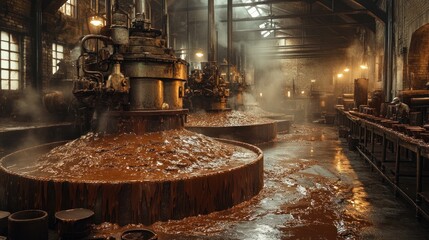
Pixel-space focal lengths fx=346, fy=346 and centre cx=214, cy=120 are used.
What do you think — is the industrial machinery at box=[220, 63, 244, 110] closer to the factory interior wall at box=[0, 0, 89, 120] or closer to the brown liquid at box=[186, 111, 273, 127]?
the brown liquid at box=[186, 111, 273, 127]

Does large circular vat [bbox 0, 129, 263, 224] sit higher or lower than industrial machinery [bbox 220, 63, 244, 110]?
lower

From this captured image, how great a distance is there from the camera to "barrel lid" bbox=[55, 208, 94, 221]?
135 inches

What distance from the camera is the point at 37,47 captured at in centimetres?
1120

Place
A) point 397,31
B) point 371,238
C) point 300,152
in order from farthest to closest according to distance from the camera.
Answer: point 397,31
point 300,152
point 371,238

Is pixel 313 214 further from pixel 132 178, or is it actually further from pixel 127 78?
pixel 127 78

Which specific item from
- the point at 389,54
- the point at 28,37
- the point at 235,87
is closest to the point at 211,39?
the point at 235,87

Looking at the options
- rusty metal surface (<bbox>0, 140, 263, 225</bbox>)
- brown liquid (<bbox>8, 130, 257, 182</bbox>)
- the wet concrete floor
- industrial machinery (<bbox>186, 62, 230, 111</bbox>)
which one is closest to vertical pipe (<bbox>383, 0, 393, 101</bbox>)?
industrial machinery (<bbox>186, 62, 230, 111</bbox>)

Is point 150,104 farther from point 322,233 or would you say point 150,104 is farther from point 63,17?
point 63,17

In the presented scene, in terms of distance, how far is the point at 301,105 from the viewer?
28.0 m

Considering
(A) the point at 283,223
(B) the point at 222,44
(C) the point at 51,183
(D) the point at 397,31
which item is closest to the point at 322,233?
(A) the point at 283,223

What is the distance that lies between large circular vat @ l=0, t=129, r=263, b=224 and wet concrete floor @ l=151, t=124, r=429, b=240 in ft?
0.72

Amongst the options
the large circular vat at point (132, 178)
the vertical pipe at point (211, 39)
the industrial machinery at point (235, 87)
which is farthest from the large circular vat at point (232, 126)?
the large circular vat at point (132, 178)

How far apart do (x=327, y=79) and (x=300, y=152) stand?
19.5 meters

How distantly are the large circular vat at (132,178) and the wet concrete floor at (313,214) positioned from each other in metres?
0.22
